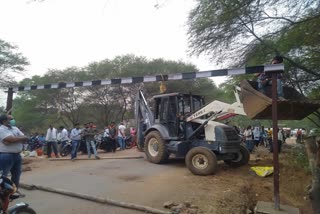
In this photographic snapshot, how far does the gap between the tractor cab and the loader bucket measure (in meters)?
3.48

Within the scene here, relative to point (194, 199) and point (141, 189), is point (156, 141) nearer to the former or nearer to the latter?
point (141, 189)

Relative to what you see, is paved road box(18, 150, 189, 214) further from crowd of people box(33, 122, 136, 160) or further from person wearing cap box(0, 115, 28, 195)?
crowd of people box(33, 122, 136, 160)

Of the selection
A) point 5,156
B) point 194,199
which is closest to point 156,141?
point 194,199

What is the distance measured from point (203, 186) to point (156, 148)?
3.99m

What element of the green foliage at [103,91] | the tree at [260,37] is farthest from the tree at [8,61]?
the tree at [260,37]

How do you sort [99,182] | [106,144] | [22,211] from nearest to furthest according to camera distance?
[22,211] < [99,182] < [106,144]

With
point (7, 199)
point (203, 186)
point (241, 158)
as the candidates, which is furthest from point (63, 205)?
point (241, 158)

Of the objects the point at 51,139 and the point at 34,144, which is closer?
the point at 51,139

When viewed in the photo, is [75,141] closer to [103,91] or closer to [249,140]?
[249,140]

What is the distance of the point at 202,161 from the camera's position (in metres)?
10.7

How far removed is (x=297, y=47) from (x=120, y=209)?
764 centimetres

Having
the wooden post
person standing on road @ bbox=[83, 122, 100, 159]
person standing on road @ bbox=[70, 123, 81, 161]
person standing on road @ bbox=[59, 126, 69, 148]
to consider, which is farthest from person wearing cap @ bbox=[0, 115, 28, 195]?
person standing on road @ bbox=[59, 126, 69, 148]

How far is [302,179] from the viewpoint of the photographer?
10344 mm

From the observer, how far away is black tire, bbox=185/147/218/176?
33.9ft
